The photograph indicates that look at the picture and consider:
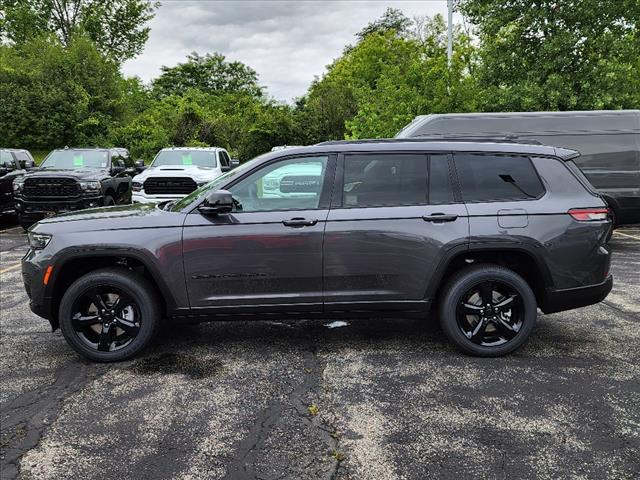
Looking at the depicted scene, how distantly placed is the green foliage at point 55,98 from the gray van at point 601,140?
19.9 meters

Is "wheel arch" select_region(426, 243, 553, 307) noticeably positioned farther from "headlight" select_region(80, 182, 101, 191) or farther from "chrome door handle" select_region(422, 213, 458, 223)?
"headlight" select_region(80, 182, 101, 191)

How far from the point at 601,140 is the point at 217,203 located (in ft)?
24.9

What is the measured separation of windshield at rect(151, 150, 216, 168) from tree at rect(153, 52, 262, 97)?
39.7 metres

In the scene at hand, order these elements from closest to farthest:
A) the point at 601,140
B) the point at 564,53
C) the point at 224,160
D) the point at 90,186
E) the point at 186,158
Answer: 1. the point at 601,140
2. the point at 90,186
3. the point at 186,158
4. the point at 224,160
5. the point at 564,53

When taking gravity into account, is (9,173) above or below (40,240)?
above

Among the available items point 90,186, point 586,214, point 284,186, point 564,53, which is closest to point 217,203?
point 284,186

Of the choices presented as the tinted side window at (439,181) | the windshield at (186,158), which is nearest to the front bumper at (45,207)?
the windshield at (186,158)

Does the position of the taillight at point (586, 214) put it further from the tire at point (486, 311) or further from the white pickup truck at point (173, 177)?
the white pickup truck at point (173, 177)

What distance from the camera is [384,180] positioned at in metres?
4.46

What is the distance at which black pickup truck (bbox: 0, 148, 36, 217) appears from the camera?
12594 millimetres

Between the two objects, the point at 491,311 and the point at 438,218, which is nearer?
the point at 438,218

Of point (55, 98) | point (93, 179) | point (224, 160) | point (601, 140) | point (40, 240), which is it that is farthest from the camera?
point (55, 98)

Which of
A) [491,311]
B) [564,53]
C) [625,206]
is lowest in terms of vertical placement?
[491,311]

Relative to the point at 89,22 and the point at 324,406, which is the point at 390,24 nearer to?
the point at 89,22
